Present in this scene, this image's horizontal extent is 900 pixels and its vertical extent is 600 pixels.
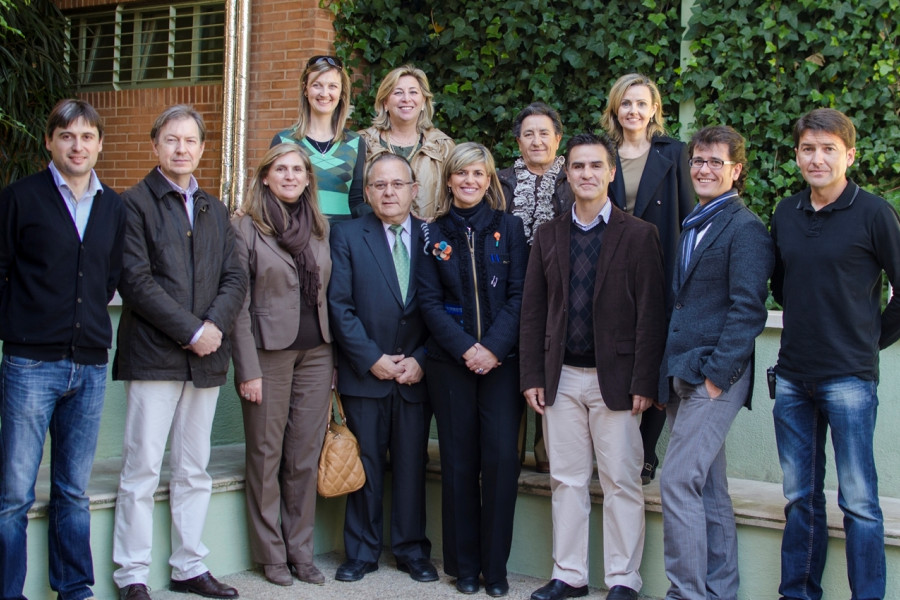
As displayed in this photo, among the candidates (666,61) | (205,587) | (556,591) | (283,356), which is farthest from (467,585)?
(666,61)

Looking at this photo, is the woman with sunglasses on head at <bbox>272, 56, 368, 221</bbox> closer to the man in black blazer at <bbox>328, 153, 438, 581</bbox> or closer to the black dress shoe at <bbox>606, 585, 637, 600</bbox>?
the man in black blazer at <bbox>328, 153, 438, 581</bbox>

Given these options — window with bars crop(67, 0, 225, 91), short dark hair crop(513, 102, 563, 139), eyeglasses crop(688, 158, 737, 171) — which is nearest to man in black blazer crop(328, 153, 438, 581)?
short dark hair crop(513, 102, 563, 139)

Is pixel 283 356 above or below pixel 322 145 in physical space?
below

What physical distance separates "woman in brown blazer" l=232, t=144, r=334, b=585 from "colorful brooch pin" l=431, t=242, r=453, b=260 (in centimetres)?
52

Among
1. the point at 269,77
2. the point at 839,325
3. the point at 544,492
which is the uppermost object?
the point at 269,77

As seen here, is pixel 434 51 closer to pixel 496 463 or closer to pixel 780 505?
pixel 496 463

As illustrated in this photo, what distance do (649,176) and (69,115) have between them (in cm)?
245

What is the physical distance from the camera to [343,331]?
4.46m

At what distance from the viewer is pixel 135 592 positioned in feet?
13.2

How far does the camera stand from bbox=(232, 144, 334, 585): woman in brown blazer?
4379 millimetres

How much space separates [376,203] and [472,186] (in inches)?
18.6

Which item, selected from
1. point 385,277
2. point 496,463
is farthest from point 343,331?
point 496,463

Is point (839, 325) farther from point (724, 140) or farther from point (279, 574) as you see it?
point (279, 574)

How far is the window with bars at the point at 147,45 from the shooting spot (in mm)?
7402
